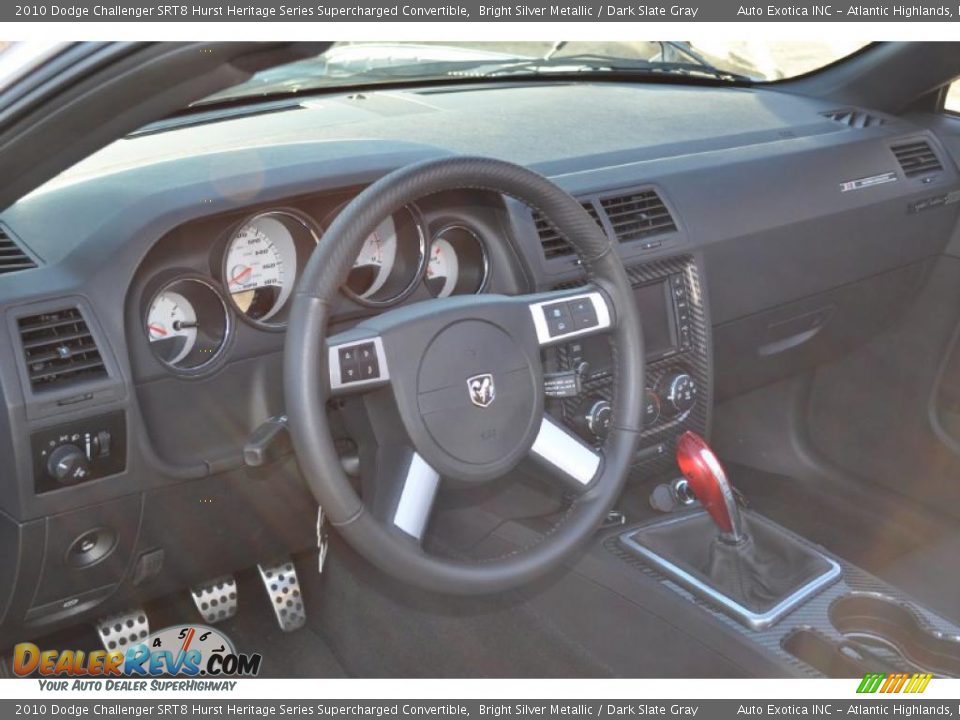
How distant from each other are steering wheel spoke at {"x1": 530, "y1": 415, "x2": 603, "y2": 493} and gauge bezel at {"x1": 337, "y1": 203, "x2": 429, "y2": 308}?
41cm

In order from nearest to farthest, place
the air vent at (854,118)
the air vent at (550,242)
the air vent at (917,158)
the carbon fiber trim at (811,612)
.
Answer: the carbon fiber trim at (811,612)
the air vent at (550,242)
the air vent at (917,158)
the air vent at (854,118)

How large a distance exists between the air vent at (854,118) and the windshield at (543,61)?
0.18m

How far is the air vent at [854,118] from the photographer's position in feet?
11.0

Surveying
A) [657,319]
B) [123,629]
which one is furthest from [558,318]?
[123,629]

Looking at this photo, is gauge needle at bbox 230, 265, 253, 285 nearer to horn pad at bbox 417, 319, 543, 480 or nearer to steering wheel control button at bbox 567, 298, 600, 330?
horn pad at bbox 417, 319, 543, 480

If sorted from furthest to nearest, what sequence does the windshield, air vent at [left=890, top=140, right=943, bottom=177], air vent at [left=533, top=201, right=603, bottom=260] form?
air vent at [left=890, top=140, right=943, bottom=177] → the windshield → air vent at [left=533, top=201, right=603, bottom=260]

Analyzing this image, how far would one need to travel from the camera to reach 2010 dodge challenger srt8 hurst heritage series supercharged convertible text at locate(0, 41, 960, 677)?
6.16ft

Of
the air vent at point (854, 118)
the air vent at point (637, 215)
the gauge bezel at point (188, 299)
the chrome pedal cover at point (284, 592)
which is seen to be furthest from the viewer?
the air vent at point (854, 118)

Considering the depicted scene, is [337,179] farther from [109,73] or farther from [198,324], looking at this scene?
[109,73]

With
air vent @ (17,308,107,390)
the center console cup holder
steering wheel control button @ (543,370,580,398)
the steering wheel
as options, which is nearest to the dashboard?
air vent @ (17,308,107,390)

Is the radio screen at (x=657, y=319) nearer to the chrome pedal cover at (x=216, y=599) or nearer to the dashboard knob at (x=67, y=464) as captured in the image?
the chrome pedal cover at (x=216, y=599)

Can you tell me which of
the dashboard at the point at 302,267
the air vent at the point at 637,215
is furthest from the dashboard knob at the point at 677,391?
the air vent at the point at 637,215

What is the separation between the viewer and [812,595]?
231 centimetres
